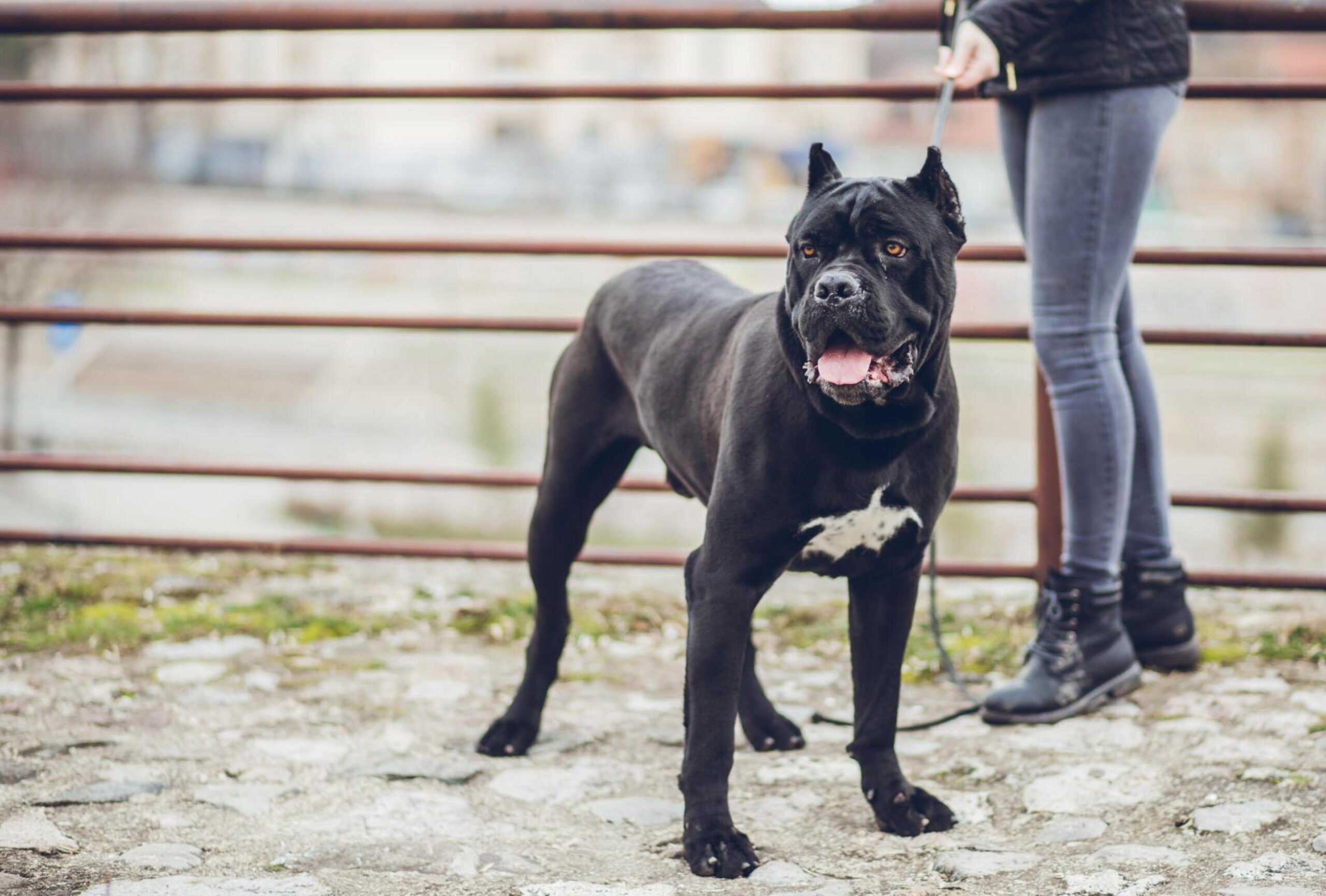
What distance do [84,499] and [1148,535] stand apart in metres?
17.0

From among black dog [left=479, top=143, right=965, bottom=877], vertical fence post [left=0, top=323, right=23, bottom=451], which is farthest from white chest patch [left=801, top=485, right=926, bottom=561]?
vertical fence post [left=0, top=323, right=23, bottom=451]

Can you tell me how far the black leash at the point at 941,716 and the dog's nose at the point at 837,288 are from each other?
2.19 feet

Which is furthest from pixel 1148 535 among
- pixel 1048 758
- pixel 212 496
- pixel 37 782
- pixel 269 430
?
pixel 269 430

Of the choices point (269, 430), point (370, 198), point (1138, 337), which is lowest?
point (269, 430)

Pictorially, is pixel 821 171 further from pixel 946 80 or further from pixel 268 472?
pixel 268 472

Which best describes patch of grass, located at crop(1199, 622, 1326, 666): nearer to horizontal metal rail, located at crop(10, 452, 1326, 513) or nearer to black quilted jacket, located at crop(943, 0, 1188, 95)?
horizontal metal rail, located at crop(10, 452, 1326, 513)

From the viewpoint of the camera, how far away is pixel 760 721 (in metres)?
2.47

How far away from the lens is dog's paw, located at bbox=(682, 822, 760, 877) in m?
1.92

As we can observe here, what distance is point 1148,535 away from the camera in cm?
285

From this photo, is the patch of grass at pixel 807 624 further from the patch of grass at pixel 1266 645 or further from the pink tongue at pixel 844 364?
the pink tongue at pixel 844 364

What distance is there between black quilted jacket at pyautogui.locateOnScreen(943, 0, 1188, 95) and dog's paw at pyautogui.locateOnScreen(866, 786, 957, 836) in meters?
1.32

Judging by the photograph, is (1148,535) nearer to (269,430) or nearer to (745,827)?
(745,827)

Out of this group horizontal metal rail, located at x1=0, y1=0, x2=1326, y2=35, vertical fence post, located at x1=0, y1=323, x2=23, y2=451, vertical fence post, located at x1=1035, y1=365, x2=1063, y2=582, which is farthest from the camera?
vertical fence post, located at x1=0, y1=323, x2=23, y2=451

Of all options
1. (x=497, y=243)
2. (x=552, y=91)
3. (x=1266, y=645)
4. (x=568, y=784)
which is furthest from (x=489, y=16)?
(x=1266, y=645)
